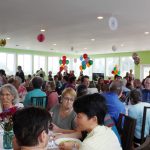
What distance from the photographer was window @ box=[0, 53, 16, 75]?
1501 cm

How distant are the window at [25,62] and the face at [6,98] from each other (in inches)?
510

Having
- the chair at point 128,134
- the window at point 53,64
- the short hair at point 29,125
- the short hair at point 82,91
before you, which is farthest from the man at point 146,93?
the window at point 53,64

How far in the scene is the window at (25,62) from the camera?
52.1ft

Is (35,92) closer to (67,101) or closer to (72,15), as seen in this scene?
(67,101)

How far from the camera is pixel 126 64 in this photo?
16766 mm

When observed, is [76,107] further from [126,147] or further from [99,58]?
[99,58]

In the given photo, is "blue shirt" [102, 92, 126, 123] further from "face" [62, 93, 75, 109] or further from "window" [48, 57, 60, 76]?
"window" [48, 57, 60, 76]

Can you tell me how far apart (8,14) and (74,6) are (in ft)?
6.06

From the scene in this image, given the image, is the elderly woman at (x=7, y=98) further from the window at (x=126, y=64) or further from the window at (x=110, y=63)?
the window at (x=110, y=63)

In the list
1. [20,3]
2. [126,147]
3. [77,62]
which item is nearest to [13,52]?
[77,62]

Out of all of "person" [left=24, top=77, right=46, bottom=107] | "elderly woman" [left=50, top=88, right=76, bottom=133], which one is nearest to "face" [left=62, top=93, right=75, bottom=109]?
"elderly woman" [left=50, top=88, right=76, bottom=133]

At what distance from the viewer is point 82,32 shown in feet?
29.0

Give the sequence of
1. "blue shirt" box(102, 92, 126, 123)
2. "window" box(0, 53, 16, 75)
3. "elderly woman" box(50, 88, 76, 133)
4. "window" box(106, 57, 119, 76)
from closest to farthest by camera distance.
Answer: "elderly woman" box(50, 88, 76, 133) < "blue shirt" box(102, 92, 126, 123) < "window" box(0, 53, 16, 75) < "window" box(106, 57, 119, 76)

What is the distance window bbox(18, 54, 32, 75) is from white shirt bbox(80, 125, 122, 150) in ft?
48.0
